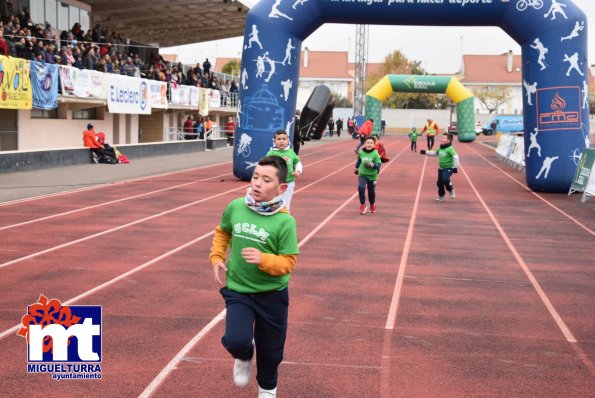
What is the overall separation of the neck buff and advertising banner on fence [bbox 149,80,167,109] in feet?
98.4

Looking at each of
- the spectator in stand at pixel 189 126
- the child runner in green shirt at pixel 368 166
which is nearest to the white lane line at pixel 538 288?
the child runner in green shirt at pixel 368 166

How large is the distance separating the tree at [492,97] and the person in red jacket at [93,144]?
282 ft

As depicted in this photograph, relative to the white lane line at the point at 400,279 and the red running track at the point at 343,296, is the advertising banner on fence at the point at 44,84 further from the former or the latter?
the white lane line at the point at 400,279

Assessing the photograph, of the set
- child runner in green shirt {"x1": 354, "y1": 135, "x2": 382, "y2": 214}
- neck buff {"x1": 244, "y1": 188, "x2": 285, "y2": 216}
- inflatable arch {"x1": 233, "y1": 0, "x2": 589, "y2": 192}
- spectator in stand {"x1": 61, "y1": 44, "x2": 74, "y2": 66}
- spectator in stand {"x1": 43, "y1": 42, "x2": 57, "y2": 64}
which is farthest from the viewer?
spectator in stand {"x1": 61, "y1": 44, "x2": 74, "y2": 66}

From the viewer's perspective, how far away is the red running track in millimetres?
5680

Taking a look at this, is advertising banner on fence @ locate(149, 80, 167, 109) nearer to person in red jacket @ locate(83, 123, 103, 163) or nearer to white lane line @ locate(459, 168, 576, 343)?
person in red jacket @ locate(83, 123, 103, 163)

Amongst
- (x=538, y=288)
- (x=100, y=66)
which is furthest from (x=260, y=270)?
(x=100, y=66)

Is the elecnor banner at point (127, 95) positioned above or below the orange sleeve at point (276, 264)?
above

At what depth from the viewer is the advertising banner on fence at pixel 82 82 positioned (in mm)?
25594

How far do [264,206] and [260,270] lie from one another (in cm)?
38

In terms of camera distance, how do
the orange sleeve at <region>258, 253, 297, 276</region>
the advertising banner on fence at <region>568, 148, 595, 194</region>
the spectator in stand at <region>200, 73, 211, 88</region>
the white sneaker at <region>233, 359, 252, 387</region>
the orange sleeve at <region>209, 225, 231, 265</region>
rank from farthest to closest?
the spectator in stand at <region>200, 73, 211, 88</region>, the advertising banner on fence at <region>568, 148, 595, 194</region>, the orange sleeve at <region>209, 225, 231, 265</region>, the white sneaker at <region>233, 359, 252, 387</region>, the orange sleeve at <region>258, 253, 297, 276</region>

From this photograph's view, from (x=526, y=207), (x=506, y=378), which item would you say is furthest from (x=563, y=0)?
(x=506, y=378)

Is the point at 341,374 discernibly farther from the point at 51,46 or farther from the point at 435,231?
the point at 51,46

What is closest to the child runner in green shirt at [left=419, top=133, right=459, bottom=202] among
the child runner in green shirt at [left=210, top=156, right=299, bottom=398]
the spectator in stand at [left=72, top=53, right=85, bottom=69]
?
the child runner in green shirt at [left=210, top=156, right=299, bottom=398]
